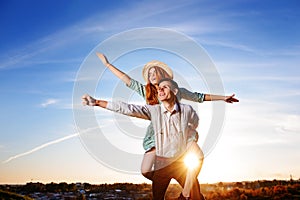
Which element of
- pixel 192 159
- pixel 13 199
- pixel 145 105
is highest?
pixel 145 105

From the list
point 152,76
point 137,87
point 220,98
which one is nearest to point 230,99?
point 220,98

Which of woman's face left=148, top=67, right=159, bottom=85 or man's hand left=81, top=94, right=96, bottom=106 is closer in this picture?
man's hand left=81, top=94, right=96, bottom=106

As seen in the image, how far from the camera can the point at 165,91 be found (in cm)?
958

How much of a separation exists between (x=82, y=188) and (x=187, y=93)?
628 centimetres

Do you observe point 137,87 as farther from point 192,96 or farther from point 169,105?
point 192,96

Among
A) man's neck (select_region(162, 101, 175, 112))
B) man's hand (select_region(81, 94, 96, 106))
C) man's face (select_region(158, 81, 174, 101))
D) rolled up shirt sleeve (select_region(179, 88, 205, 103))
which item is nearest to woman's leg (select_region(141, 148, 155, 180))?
man's neck (select_region(162, 101, 175, 112))

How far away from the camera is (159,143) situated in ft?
30.7

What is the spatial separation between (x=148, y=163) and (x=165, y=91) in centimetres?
158

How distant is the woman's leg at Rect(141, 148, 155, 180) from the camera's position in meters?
9.36

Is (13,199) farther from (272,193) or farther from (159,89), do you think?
(272,193)

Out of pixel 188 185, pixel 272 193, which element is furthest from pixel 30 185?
pixel 272 193

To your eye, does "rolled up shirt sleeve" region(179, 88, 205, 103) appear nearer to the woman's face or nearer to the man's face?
the man's face

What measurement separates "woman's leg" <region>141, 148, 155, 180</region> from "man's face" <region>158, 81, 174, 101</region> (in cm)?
114

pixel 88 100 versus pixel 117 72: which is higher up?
pixel 117 72
